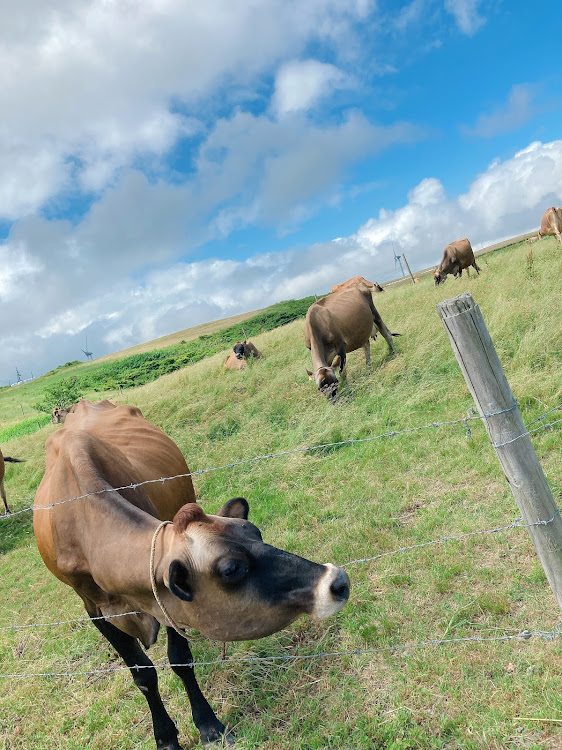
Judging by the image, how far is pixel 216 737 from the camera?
327 centimetres

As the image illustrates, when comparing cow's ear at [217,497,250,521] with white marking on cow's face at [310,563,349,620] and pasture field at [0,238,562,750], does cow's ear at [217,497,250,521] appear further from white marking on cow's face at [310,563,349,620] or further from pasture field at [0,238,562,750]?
pasture field at [0,238,562,750]

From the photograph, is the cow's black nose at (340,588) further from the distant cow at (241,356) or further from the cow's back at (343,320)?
the distant cow at (241,356)

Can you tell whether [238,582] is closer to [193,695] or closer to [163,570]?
[163,570]

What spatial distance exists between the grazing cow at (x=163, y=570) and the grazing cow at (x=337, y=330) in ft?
21.8

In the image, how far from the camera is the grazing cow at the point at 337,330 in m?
10.6

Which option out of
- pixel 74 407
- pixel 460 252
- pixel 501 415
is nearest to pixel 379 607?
pixel 501 415

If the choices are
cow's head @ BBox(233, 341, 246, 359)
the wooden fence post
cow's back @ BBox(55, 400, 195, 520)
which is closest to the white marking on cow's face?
the wooden fence post

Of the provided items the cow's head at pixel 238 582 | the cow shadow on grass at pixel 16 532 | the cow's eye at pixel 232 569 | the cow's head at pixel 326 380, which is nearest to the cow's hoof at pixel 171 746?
the cow's head at pixel 238 582

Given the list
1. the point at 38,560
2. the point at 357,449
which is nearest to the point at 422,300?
the point at 357,449

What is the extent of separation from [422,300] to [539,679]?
40.9ft

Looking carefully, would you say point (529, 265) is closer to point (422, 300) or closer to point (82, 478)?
point (422, 300)

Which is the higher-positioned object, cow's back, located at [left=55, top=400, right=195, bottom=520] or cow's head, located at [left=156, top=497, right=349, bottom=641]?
cow's back, located at [left=55, top=400, right=195, bottom=520]

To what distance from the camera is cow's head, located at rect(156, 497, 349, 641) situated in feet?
7.75

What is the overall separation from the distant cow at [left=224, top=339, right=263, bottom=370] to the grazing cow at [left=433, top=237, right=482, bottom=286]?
10743 millimetres
